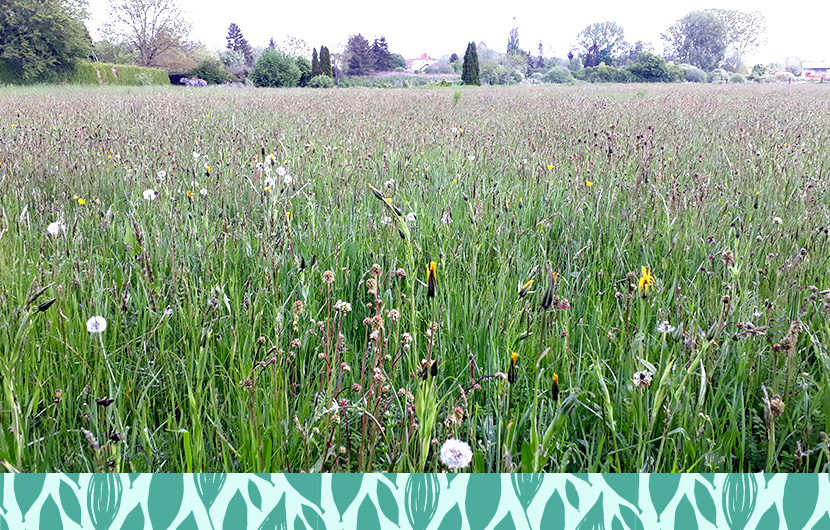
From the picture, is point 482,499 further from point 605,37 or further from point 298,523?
point 605,37

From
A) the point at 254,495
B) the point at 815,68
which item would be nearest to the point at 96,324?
the point at 254,495

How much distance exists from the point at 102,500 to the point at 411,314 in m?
0.73

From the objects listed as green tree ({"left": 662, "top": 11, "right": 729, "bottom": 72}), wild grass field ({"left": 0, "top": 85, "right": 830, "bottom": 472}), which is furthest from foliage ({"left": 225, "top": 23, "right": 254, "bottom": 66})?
wild grass field ({"left": 0, "top": 85, "right": 830, "bottom": 472})

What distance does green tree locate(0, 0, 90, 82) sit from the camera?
30.2 meters

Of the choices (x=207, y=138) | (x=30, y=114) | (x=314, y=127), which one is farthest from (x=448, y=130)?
(x=30, y=114)

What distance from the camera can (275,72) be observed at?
37938mm

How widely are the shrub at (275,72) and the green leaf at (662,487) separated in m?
40.0

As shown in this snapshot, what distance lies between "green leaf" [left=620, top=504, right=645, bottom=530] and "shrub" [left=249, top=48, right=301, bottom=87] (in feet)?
131

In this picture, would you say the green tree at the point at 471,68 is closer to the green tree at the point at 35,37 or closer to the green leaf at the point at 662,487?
the green tree at the point at 35,37

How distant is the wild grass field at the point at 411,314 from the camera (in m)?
1.25

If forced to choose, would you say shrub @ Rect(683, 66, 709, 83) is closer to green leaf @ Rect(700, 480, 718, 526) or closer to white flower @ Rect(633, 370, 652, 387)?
white flower @ Rect(633, 370, 652, 387)

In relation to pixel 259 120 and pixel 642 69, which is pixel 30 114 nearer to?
pixel 259 120

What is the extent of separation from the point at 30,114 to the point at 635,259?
8793 millimetres

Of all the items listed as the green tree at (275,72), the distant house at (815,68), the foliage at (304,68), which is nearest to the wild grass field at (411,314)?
the green tree at (275,72)
